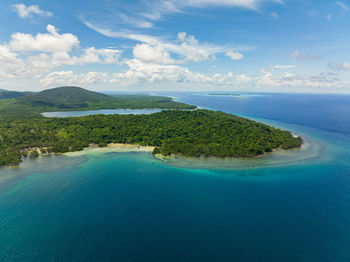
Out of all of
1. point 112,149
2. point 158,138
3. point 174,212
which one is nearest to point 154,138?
point 158,138

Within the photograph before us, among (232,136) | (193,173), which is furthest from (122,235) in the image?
(232,136)

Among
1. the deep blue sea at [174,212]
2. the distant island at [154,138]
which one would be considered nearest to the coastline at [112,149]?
the distant island at [154,138]

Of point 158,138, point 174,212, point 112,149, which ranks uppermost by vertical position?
point 158,138

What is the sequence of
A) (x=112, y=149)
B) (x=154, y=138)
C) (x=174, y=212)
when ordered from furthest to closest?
(x=154, y=138)
(x=112, y=149)
(x=174, y=212)

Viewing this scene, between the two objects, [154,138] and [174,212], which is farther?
[154,138]

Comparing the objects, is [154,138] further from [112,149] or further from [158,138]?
[112,149]

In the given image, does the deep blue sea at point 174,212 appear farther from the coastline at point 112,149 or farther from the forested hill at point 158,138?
the coastline at point 112,149

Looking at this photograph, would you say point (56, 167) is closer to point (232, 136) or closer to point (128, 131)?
point (128, 131)

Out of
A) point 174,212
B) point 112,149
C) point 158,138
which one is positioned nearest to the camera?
point 174,212
